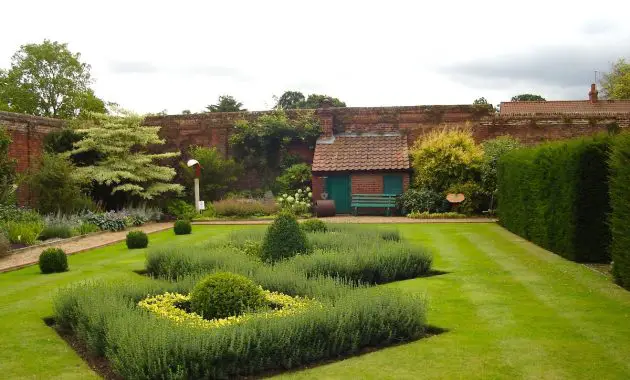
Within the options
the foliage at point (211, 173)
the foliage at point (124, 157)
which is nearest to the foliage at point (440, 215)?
the foliage at point (211, 173)

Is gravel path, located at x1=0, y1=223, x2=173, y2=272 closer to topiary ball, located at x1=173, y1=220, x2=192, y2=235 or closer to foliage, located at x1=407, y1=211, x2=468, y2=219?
topiary ball, located at x1=173, y1=220, x2=192, y2=235

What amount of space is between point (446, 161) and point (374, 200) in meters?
3.11

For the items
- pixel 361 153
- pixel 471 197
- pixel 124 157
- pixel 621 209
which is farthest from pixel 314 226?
pixel 124 157

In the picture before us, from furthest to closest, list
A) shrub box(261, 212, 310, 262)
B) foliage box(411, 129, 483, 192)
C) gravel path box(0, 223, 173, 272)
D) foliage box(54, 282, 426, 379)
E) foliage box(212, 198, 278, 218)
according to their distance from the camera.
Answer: foliage box(212, 198, 278, 218) < foliage box(411, 129, 483, 192) < gravel path box(0, 223, 173, 272) < shrub box(261, 212, 310, 262) < foliage box(54, 282, 426, 379)

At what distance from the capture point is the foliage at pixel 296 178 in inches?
951

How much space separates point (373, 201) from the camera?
22.9 metres

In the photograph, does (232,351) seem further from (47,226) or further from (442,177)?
(442,177)

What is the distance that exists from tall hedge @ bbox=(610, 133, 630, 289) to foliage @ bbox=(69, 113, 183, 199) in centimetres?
1657

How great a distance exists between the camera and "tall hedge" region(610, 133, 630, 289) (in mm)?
8195

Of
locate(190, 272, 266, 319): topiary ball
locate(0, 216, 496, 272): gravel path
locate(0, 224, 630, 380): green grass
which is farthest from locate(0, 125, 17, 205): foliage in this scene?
locate(190, 272, 266, 319): topiary ball

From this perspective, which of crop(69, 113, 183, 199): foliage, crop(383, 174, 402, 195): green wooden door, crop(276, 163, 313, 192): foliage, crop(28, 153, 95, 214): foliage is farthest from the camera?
crop(276, 163, 313, 192): foliage

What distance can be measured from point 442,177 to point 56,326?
55.0 feet

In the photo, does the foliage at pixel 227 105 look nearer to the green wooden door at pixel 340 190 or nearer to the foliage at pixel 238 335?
the green wooden door at pixel 340 190

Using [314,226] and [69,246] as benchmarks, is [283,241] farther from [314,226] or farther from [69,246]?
[69,246]
